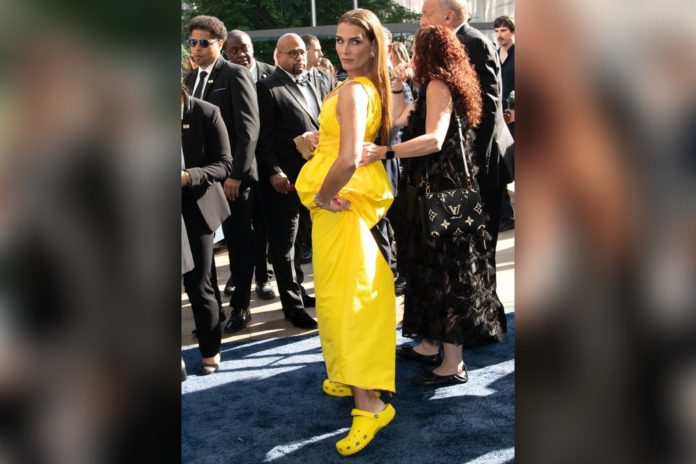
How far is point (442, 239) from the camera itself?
3.70 metres

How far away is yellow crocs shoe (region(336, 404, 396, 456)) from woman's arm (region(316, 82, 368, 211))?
1.02 metres

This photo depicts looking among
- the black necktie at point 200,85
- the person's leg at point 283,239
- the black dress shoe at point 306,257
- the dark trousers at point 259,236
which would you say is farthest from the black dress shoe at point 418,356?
the black dress shoe at point 306,257

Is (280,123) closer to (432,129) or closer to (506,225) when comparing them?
(432,129)

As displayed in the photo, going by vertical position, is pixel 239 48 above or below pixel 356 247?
above

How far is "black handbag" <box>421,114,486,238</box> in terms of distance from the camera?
11.6ft

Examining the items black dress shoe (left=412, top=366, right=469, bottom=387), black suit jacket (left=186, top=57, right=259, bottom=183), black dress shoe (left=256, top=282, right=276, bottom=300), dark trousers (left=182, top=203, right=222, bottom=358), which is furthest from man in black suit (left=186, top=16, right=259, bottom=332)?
black dress shoe (left=412, top=366, right=469, bottom=387)

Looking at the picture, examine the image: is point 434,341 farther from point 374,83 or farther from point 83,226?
point 83,226

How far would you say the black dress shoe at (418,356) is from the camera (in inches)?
169

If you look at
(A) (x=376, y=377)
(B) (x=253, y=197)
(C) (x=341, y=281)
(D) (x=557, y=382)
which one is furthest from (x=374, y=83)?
(D) (x=557, y=382)

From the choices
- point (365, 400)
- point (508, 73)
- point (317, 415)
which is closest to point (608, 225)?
point (365, 400)

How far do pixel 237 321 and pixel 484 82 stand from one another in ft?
7.45

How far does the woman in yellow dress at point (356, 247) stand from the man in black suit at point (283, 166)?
167 centimetres

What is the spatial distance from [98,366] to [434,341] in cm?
327

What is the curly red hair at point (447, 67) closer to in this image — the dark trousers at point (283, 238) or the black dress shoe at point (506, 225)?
the dark trousers at point (283, 238)
